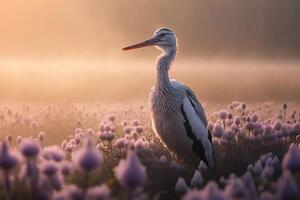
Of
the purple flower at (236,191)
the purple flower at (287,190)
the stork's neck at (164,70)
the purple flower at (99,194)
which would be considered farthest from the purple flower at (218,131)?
the purple flower at (287,190)

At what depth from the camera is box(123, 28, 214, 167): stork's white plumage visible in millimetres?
13680

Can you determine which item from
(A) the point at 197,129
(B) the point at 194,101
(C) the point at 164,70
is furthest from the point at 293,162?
(C) the point at 164,70

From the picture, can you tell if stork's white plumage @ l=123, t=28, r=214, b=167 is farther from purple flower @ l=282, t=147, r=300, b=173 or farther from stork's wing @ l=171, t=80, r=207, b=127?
purple flower @ l=282, t=147, r=300, b=173

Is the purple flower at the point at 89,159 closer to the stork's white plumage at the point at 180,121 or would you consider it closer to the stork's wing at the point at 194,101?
the stork's white plumage at the point at 180,121

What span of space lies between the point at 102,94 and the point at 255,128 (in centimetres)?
1966

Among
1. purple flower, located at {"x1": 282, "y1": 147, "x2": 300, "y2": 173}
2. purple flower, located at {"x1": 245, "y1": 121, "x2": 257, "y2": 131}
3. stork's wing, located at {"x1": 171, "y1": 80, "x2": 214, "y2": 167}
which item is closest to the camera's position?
purple flower, located at {"x1": 282, "y1": 147, "x2": 300, "y2": 173}

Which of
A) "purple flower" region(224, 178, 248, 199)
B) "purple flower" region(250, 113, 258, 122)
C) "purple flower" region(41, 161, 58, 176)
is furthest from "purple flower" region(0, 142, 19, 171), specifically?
"purple flower" region(250, 113, 258, 122)

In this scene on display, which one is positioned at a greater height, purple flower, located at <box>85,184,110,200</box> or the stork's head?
the stork's head

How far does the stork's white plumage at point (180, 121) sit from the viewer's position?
539 inches

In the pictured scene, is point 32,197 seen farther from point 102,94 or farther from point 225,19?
point 225,19

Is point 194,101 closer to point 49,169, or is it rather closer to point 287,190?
point 49,169

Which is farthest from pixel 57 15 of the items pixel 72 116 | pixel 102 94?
pixel 72 116

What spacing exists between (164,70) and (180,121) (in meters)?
1.30

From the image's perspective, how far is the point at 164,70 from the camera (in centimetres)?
1453
